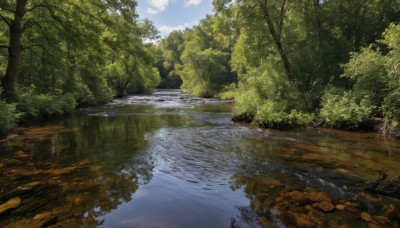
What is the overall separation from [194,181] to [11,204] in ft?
12.1

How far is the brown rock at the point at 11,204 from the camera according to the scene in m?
5.11

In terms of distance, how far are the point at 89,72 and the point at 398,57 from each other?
1019 inches

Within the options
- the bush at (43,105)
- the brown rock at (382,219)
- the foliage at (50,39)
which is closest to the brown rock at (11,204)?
the brown rock at (382,219)

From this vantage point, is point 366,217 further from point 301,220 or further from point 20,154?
point 20,154

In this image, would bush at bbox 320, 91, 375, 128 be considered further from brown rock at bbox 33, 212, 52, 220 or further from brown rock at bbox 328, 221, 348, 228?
brown rock at bbox 33, 212, 52, 220

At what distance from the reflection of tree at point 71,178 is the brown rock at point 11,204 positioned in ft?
0.27

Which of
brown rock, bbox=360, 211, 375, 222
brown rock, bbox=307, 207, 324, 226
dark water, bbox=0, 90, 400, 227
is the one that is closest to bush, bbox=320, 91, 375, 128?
dark water, bbox=0, 90, 400, 227

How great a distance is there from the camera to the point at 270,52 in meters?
22.3

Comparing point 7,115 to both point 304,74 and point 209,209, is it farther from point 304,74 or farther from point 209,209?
point 304,74

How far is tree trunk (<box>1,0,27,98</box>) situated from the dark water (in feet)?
15.0

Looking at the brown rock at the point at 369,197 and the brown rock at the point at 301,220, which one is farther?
the brown rock at the point at 369,197

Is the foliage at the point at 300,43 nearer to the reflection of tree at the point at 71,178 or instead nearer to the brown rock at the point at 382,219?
the reflection of tree at the point at 71,178

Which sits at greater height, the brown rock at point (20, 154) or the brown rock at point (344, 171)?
the brown rock at point (344, 171)

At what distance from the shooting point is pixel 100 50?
1750 centimetres
